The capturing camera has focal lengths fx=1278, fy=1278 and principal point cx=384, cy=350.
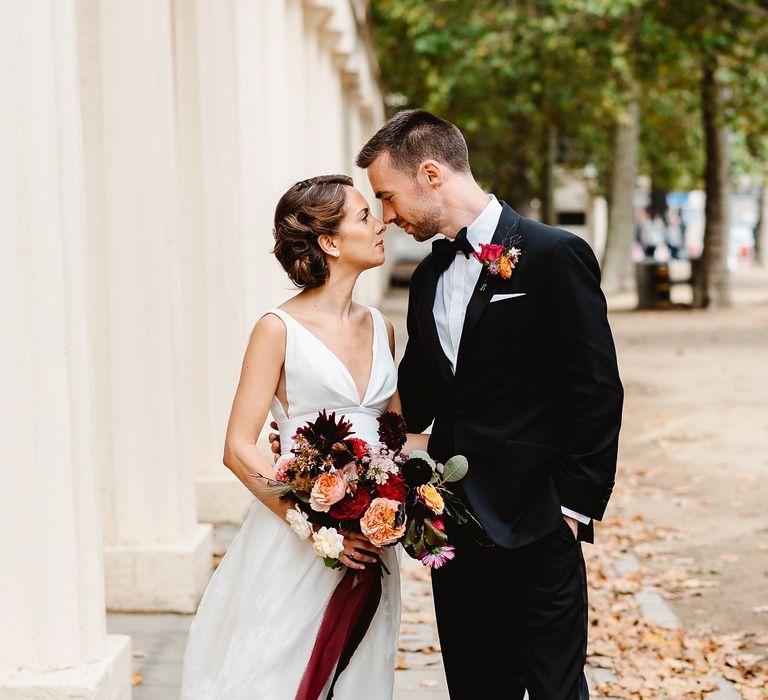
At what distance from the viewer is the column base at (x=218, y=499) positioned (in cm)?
834

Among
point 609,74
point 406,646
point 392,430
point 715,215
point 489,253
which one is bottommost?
point 406,646

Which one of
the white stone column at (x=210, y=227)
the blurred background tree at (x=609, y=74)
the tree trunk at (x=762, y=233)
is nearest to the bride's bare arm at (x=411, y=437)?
the white stone column at (x=210, y=227)

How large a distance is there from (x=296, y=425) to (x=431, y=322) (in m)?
0.49

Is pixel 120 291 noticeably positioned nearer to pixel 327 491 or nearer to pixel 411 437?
pixel 411 437

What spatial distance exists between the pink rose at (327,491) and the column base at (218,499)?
198 inches

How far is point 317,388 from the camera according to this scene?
3650mm

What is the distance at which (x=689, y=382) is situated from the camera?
16.0m

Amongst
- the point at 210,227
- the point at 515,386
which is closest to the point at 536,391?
the point at 515,386

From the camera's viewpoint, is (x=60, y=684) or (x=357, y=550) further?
(x=60, y=684)

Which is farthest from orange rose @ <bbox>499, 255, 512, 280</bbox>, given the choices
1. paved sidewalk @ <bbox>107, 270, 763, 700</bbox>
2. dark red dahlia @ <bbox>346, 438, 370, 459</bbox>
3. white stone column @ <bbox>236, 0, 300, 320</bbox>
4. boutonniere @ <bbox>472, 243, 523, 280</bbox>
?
white stone column @ <bbox>236, 0, 300, 320</bbox>

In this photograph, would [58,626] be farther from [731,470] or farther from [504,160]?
[504,160]

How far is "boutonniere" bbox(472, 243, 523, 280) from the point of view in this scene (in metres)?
3.52

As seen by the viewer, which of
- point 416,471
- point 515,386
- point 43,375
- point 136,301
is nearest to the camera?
point 416,471

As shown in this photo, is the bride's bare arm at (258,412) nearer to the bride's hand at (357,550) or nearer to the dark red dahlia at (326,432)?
the bride's hand at (357,550)
